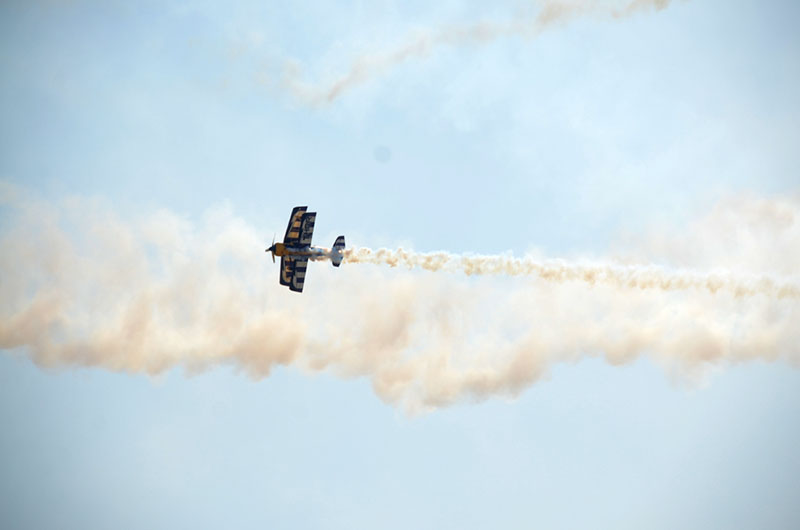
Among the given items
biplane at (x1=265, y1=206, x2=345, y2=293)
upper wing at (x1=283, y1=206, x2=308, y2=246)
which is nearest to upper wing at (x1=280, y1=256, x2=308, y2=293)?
biplane at (x1=265, y1=206, x2=345, y2=293)

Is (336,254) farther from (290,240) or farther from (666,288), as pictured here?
(666,288)

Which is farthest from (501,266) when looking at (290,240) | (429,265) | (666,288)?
(290,240)

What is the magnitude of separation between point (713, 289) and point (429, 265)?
2227 centimetres

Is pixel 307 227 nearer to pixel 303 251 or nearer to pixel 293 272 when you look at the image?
pixel 303 251

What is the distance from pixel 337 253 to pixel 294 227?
4012 millimetres

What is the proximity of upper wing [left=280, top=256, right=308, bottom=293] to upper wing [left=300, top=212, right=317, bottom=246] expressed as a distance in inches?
63.4

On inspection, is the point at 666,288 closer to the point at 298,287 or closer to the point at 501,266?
the point at 501,266

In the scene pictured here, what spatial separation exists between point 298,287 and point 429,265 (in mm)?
10757

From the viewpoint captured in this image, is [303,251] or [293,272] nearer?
[303,251]

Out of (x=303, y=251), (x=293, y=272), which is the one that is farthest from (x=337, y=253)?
(x=293, y=272)

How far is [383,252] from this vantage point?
65.6 meters

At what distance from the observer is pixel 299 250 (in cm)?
6384

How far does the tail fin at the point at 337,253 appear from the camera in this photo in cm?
6450

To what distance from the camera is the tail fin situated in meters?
64.5
